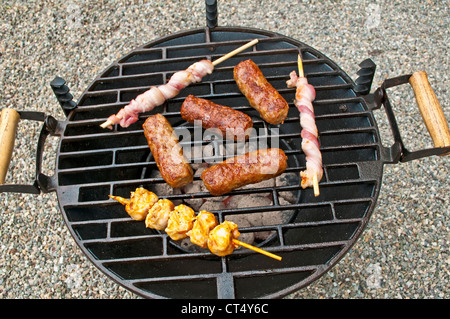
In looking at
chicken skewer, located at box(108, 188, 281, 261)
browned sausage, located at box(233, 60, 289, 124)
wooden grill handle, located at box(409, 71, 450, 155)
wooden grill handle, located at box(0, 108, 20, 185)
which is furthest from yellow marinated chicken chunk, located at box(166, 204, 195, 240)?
wooden grill handle, located at box(409, 71, 450, 155)

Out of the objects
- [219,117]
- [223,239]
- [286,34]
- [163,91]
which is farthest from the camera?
[286,34]

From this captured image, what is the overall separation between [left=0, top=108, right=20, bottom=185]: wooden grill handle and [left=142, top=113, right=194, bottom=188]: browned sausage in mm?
934

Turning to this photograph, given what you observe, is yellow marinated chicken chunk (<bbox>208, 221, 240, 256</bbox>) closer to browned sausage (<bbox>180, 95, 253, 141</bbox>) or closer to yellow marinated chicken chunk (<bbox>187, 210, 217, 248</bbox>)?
yellow marinated chicken chunk (<bbox>187, 210, 217, 248</bbox>)

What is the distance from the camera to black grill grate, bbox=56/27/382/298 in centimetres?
245

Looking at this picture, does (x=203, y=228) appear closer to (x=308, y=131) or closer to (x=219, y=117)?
(x=219, y=117)

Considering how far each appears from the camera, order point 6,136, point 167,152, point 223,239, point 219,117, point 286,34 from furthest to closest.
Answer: point 286,34 → point 219,117 → point 167,152 → point 6,136 → point 223,239

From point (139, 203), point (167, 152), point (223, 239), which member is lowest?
point (223, 239)

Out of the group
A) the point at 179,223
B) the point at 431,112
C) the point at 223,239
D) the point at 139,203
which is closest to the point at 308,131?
the point at 431,112

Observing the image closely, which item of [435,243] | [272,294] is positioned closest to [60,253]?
[272,294]

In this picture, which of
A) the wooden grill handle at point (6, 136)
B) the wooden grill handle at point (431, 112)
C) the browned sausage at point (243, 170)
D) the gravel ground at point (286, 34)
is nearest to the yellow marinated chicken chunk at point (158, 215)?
the browned sausage at point (243, 170)

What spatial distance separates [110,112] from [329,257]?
2257 millimetres

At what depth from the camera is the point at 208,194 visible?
2.70 metres

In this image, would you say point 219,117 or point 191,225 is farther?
point 219,117

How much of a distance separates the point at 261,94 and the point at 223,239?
122cm
